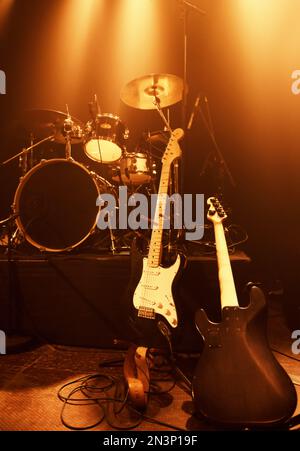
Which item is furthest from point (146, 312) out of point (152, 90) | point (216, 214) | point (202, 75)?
point (202, 75)

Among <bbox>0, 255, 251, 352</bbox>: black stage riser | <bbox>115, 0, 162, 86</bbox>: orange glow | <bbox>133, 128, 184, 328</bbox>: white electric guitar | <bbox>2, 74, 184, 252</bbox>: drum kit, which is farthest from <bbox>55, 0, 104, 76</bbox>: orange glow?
<bbox>133, 128, 184, 328</bbox>: white electric guitar

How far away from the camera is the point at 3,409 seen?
1.40 m

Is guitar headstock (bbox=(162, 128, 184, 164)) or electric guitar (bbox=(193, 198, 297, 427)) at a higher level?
guitar headstock (bbox=(162, 128, 184, 164))

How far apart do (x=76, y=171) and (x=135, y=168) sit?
1.99ft

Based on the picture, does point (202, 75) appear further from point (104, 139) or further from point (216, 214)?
point (216, 214)

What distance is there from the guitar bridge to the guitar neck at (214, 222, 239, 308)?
1.25ft

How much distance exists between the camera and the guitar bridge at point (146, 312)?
5.23ft

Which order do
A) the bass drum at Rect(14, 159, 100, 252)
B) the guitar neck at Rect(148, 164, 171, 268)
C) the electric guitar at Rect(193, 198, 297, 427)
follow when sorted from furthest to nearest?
the bass drum at Rect(14, 159, 100, 252) → the guitar neck at Rect(148, 164, 171, 268) → the electric guitar at Rect(193, 198, 297, 427)

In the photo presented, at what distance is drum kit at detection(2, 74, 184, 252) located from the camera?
2.39m

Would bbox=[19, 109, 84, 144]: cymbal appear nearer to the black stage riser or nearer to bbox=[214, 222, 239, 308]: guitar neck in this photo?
the black stage riser

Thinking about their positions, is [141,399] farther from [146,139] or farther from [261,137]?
[261,137]

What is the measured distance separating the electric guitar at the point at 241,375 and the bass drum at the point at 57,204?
4.51ft

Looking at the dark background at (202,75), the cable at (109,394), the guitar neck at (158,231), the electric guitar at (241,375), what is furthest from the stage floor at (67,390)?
the dark background at (202,75)

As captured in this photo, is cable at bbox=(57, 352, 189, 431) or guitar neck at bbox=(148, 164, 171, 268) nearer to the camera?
cable at bbox=(57, 352, 189, 431)
